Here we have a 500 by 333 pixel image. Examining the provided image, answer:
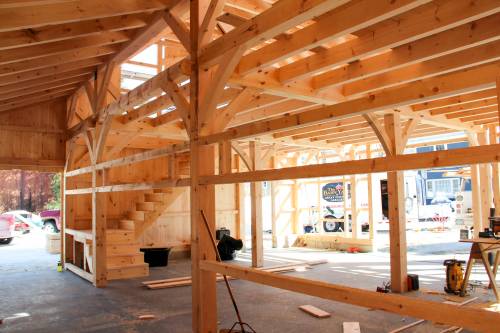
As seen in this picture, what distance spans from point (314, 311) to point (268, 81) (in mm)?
2930

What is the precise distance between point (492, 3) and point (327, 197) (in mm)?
15175

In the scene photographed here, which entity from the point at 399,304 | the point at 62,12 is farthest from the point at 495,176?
the point at 62,12

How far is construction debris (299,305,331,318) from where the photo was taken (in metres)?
5.09

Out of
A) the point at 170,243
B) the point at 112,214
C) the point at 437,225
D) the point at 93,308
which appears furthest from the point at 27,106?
the point at 437,225

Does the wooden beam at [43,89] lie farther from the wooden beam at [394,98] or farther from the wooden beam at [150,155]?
the wooden beam at [394,98]

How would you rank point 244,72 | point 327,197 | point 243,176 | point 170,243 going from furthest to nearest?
point 327,197
point 170,243
point 244,72
point 243,176

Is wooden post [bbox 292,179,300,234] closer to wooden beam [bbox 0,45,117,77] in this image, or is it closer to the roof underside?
the roof underside

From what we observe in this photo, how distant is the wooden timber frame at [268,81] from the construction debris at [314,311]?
1.52 meters

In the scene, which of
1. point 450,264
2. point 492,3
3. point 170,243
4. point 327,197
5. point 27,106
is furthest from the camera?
point 327,197

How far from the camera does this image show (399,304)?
2242 mm

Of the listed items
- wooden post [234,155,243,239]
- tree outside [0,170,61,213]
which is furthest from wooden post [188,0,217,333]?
tree outside [0,170,61,213]

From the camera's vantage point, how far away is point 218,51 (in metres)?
4.02

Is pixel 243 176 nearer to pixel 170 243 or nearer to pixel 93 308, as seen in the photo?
pixel 93 308

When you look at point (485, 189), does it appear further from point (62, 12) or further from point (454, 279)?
point (62, 12)
